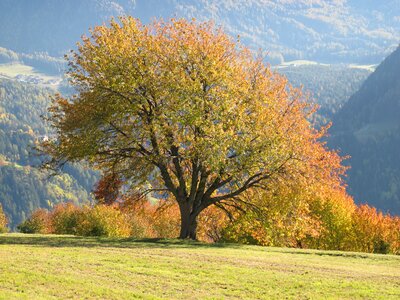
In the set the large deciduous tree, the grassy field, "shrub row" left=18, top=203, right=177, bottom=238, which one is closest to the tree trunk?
the large deciduous tree

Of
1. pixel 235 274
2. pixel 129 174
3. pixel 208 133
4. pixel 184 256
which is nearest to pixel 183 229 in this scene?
pixel 129 174

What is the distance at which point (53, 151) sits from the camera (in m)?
41.4

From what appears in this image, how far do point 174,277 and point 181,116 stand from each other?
1835 centimetres

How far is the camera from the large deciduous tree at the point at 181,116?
3872cm

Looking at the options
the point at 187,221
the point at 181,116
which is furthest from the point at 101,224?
the point at 181,116

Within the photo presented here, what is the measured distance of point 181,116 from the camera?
126 feet

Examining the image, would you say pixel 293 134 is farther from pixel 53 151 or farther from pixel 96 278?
pixel 96 278

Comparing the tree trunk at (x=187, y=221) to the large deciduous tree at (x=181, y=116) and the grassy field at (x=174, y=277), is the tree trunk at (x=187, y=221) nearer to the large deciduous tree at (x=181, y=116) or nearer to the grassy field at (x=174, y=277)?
the large deciduous tree at (x=181, y=116)

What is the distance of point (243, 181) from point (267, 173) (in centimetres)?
205

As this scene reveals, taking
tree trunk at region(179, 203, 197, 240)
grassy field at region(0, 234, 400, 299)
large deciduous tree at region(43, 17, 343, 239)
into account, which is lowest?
grassy field at region(0, 234, 400, 299)

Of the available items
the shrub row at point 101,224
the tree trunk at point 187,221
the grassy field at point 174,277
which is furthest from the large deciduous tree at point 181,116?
the shrub row at point 101,224

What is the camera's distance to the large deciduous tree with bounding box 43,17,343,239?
127 feet

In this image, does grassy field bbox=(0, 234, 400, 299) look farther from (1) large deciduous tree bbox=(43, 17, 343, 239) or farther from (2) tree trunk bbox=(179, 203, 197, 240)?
(2) tree trunk bbox=(179, 203, 197, 240)

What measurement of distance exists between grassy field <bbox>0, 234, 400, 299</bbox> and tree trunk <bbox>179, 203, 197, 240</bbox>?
12868mm
